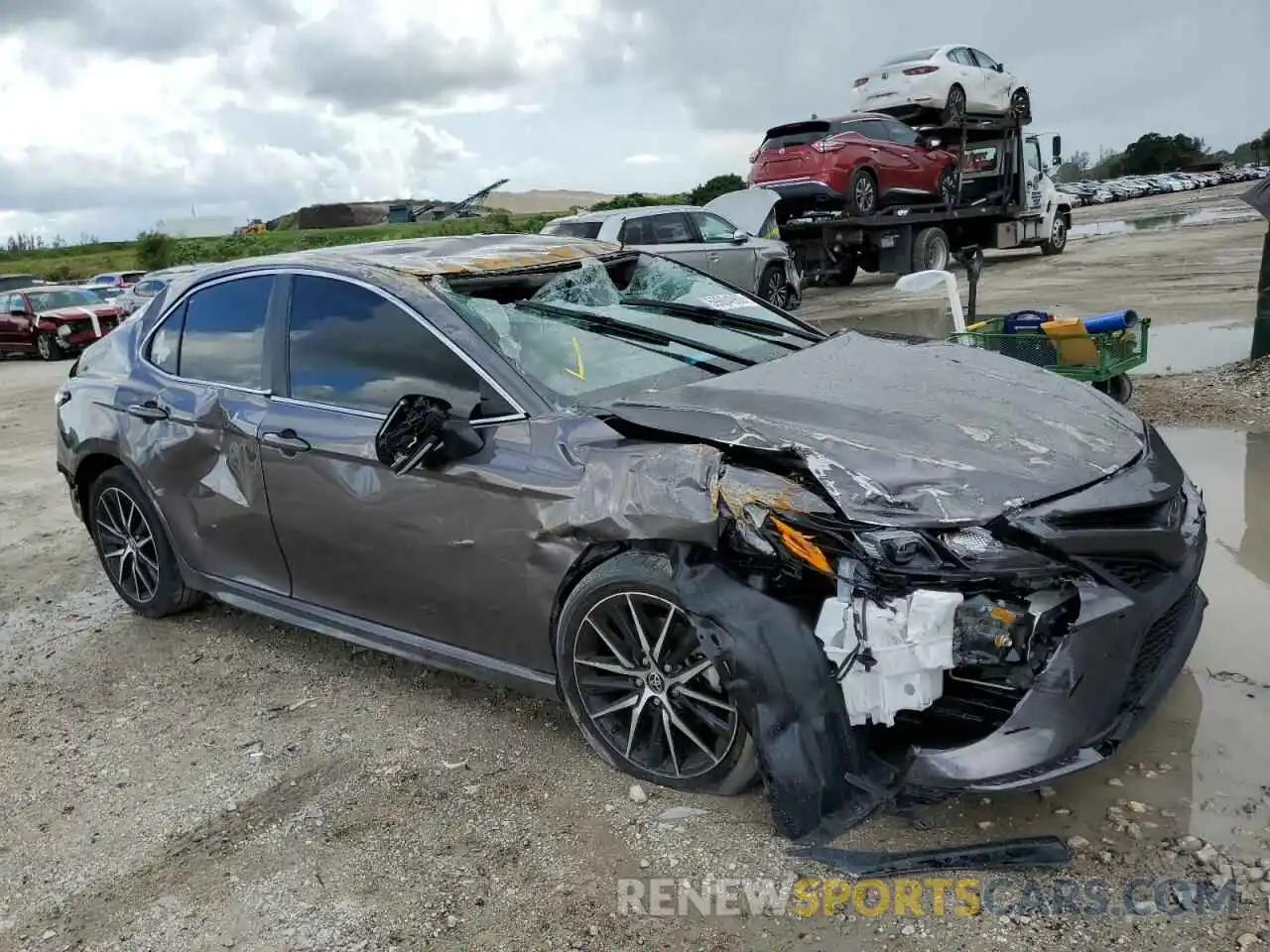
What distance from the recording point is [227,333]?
4344 millimetres

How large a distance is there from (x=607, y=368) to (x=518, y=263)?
701 mm

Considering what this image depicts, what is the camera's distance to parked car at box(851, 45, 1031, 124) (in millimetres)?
16797

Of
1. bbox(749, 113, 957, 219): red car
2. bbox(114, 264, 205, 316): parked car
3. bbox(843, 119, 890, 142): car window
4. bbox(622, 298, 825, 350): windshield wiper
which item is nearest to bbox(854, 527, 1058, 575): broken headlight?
bbox(622, 298, 825, 350): windshield wiper

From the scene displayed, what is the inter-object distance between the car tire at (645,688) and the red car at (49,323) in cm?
1943

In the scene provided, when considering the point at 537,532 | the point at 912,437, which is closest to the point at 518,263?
the point at 537,532

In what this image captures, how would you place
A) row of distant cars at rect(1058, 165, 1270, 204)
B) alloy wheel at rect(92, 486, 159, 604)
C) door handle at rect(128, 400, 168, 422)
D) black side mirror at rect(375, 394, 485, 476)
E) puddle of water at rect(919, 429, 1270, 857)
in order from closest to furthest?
puddle of water at rect(919, 429, 1270, 857)
black side mirror at rect(375, 394, 485, 476)
door handle at rect(128, 400, 168, 422)
alloy wheel at rect(92, 486, 159, 604)
row of distant cars at rect(1058, 165, 1270, 204)

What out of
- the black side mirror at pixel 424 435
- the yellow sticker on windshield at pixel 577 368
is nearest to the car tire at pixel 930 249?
the yellow sticker on windshield at pixel 577 368

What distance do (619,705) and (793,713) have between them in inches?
25.3

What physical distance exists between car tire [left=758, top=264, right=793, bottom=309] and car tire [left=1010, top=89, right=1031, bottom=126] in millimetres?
6911

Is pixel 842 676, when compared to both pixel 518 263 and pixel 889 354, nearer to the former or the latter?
pixel 889 354

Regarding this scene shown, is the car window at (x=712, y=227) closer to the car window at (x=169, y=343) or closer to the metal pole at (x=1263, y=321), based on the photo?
the metal pole at (x=1263, y=321)

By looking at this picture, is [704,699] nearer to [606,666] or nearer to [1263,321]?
[606,666]

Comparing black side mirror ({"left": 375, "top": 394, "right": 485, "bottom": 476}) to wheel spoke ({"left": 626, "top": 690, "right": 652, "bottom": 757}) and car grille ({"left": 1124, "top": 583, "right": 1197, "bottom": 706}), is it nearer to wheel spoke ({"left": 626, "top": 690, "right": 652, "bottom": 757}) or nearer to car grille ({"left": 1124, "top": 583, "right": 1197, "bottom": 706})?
wheel spoke ({"left": 626, "top": 690, "right": 652, "bottom": 757})

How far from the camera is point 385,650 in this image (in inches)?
151
